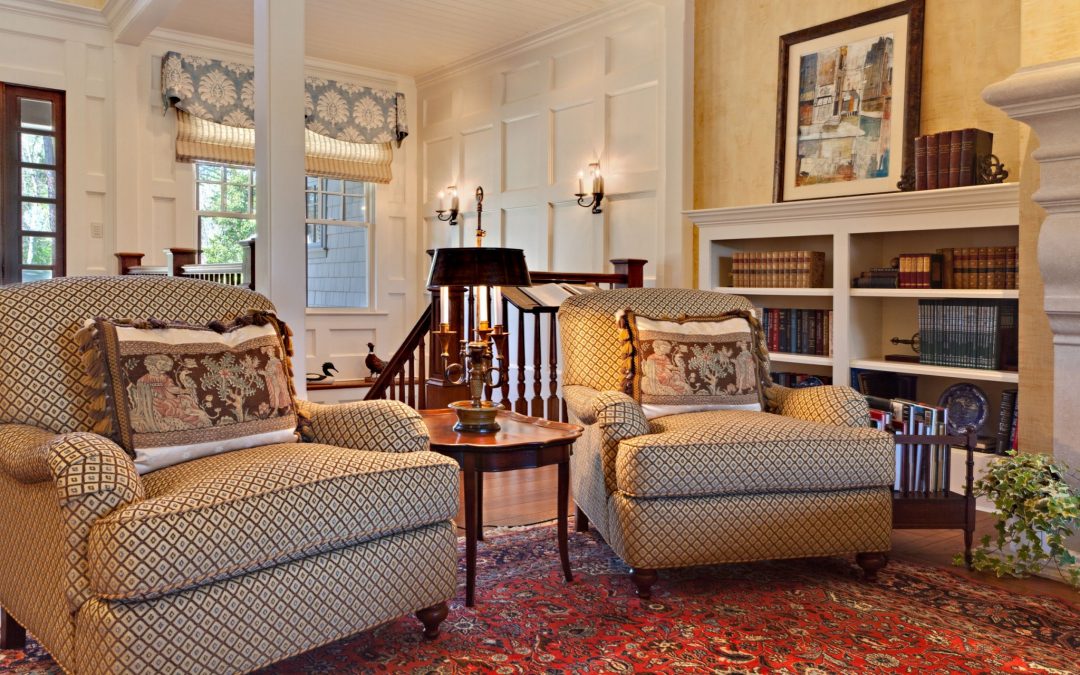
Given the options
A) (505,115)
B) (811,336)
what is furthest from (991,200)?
(505,115)

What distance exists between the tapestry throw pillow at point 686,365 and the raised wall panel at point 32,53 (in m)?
5.00

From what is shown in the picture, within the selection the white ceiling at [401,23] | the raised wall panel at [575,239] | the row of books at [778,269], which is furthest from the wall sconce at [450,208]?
the row of books at [778,269]

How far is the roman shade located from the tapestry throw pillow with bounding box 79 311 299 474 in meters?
4.79

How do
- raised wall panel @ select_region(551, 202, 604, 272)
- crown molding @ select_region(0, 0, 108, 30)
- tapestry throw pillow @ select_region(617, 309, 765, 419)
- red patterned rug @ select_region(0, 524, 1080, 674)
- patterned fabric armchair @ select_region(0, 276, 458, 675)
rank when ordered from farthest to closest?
raised wall panel @ select_region(551, 202, 604, 272), crown molding @ select_region(0, 0, 108, 30), tapestry throw pillow @ select_region(617, 309, 765, 419), red patterned rug @ select_region(0, 524, 1080, 674), patterned fabric armchair @ select_region(0, 276, 458, 675)

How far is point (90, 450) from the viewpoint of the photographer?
6.03 ft

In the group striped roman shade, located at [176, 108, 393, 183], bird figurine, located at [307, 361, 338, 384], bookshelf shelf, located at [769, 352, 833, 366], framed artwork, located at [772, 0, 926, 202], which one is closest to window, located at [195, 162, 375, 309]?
striped roman shade, located at [176, 108, 393, 183]

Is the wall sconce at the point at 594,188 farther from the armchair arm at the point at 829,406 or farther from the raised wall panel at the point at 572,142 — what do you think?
the armchair arm at the point at 829,406

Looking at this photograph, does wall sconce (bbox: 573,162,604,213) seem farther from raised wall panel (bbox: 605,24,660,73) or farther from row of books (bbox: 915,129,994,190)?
row of books (bbox: 915,129,994,190)

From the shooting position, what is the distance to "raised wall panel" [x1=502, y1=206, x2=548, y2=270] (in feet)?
21.4

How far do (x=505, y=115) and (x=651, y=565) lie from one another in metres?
4.88

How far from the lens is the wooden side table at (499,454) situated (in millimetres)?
2531

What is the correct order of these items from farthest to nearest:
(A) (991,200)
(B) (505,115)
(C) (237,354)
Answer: (B) (505,115)
(A) (991,200)
(C) (237,354)

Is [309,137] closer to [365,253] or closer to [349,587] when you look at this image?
[365,253]

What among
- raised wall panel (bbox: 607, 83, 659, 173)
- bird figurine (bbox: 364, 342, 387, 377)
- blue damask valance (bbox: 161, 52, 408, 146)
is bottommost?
bird figurine (bbox: 364, 342, 387, 377)
